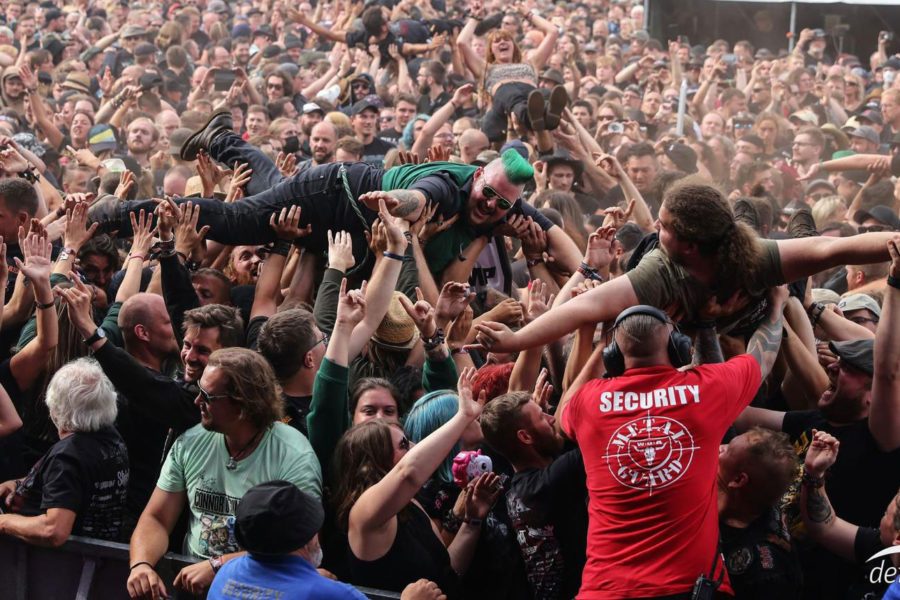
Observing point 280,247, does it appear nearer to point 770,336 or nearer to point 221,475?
point 221,475

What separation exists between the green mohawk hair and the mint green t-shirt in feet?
5.92

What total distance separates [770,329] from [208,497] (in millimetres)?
2033

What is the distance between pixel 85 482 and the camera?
4.34 m

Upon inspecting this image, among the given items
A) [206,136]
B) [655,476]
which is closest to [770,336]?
[655,476]

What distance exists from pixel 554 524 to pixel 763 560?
68 centimetres

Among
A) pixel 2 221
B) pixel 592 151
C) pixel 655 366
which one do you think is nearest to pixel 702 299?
pixel 655 366

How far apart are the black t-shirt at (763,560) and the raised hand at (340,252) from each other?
222 centimetres

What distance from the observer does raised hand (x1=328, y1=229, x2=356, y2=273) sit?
536 centimetres

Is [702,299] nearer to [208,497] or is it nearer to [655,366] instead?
[655,366]

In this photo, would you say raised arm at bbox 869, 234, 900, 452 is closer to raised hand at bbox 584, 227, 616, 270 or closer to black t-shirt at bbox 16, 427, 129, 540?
raised hand at bbox 584, 227, 616, 270

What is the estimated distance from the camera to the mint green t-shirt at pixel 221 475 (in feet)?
13.4

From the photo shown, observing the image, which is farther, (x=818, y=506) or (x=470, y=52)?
(x=470, y=52)

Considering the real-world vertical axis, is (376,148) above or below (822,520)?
below

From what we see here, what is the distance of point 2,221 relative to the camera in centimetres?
600
